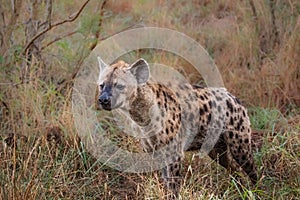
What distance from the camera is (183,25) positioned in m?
9.05

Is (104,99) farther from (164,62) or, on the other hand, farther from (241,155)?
(164,62)

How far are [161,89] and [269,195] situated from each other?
1169mm

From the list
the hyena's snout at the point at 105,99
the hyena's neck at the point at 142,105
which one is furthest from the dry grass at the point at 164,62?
the hyena's snout at the point at 105,99

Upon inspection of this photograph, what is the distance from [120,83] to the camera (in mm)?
4211

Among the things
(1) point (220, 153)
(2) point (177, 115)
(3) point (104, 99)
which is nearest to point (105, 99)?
(3) point (104, 99)

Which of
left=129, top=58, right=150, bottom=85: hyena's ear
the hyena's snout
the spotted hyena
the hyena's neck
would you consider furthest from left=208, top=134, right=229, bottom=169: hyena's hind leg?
the hyena's snout

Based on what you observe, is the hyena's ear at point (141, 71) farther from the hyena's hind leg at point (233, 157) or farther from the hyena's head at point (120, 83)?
the hyena's hind leg at point (233, 157)

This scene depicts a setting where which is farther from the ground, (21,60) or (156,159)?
(21,60)

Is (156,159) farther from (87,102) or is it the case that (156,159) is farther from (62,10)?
(62,10)

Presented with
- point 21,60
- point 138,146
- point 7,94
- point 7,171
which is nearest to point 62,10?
point 21,60

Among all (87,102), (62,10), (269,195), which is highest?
(62,10)

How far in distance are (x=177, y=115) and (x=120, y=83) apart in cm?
56

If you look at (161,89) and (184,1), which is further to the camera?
(184,1)

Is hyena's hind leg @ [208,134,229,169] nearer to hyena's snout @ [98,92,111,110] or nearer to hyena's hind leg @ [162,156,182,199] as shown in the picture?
hyena's hind leg @ [162,156,182,199]
